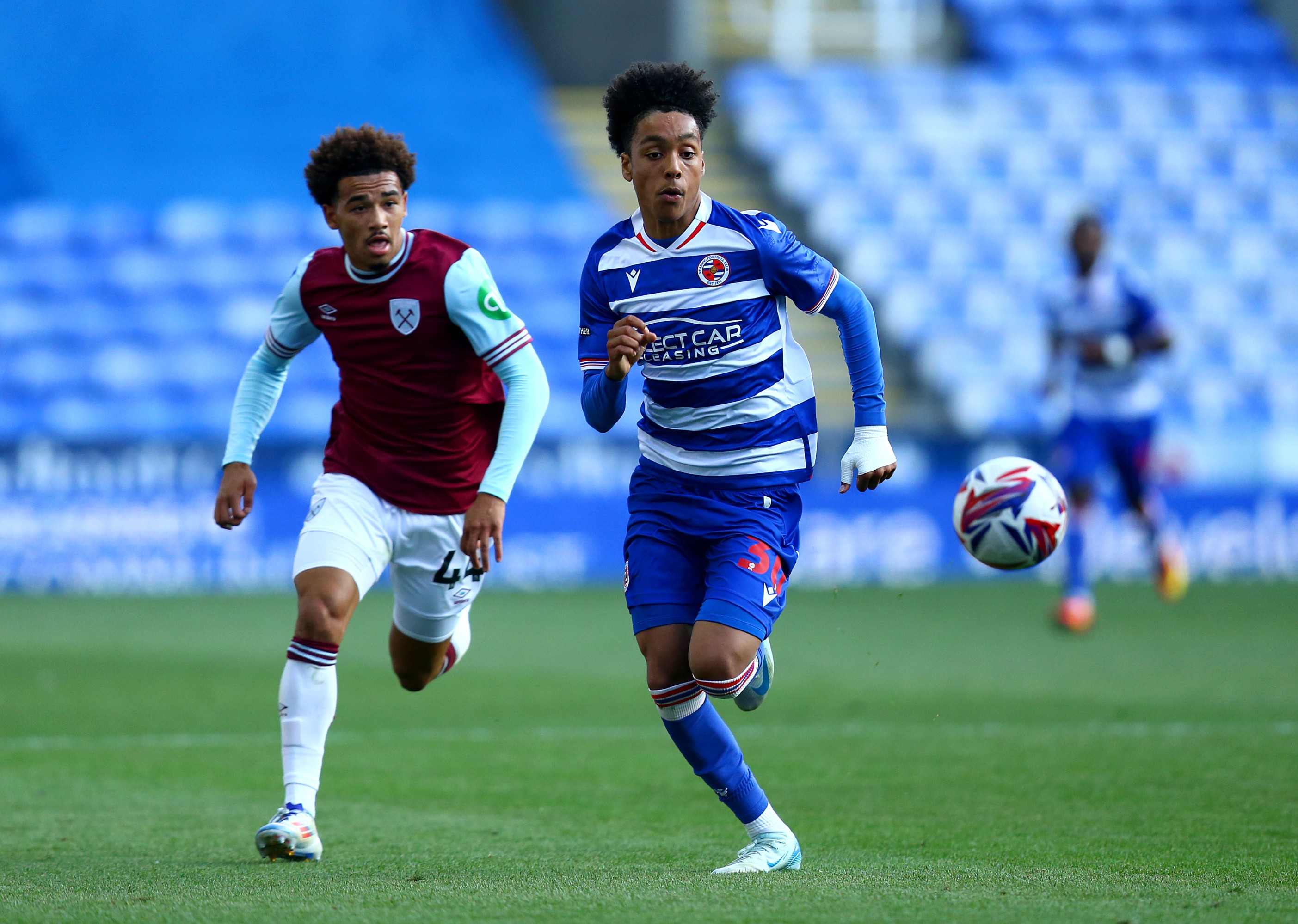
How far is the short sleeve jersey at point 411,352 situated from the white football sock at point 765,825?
5.24 feet

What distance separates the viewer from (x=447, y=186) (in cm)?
2167

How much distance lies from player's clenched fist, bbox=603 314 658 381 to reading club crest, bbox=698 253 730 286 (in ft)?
1.18

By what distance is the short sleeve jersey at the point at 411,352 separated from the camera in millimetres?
5652

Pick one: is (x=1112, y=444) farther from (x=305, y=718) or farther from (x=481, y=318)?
(x=305, y=718)

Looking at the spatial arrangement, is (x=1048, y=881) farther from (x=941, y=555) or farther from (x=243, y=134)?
(x=243, y=134)

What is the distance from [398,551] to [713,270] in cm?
155

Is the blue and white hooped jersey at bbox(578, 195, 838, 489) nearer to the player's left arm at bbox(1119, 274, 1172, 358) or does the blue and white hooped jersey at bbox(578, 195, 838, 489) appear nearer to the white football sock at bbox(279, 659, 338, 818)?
the white football sock at bbox(279, 659, 338, 818)

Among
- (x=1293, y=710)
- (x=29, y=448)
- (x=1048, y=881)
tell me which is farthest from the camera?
(x=29, y=448)

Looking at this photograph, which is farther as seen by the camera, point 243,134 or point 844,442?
point 243,134

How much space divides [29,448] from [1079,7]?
17.3 meters

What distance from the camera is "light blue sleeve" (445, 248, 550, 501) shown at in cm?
553

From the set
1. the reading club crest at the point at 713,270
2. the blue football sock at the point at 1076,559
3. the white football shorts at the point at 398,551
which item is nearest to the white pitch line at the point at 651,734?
the white football shorts at the point at 398,551

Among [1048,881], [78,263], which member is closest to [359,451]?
[1048,881]

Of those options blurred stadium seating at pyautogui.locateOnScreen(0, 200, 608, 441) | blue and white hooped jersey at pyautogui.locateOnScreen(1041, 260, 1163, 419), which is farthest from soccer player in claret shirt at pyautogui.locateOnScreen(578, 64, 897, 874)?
blurred stadium seating at pyautogui.locateOnScreen(0, 200, 608, 441)
